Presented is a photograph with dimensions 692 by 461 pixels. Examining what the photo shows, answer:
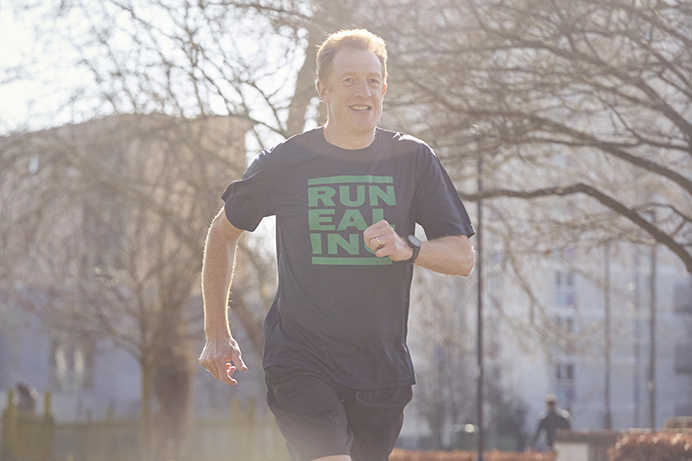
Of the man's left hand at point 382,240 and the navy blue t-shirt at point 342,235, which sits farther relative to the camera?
the navy blue t-shirt at point 342,235

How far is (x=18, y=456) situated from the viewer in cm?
1986

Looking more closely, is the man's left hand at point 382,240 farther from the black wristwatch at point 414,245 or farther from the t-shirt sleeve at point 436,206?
the t-shirt sleeve at point 436,206

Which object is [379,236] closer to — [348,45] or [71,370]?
[348,45]

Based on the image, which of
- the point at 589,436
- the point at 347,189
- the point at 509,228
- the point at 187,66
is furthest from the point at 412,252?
the point at 589,436

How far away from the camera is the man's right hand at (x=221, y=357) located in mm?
3525

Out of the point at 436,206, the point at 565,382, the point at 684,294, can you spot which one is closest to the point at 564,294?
the point at 565,382

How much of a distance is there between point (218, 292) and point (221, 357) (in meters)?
0.30

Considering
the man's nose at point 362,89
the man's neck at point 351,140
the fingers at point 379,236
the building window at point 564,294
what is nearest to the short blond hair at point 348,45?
the man's nose at point 362,89

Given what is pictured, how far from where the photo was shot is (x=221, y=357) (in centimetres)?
357

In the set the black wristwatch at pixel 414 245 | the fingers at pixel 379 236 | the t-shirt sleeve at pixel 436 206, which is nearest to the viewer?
the fingers at pixel 379 236

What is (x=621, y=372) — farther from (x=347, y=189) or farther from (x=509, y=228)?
(x=347, y=189)

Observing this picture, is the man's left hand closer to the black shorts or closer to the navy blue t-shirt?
the navy blue t-shirt

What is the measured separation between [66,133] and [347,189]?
1311cm

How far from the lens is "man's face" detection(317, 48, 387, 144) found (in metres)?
3.54
